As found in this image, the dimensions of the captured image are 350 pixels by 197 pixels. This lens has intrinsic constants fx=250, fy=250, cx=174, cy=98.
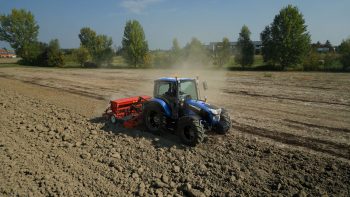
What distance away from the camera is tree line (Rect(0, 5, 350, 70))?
3841 centimetres

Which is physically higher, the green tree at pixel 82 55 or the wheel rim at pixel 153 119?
the green tree at pixel 82 55

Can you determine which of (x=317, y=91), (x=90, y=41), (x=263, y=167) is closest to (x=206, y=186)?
(x=263, y=167)

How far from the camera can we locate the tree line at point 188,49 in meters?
38.4

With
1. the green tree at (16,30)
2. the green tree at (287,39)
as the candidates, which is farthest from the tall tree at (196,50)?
the green tree at (16,30)

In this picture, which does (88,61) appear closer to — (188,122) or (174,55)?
(174,55)

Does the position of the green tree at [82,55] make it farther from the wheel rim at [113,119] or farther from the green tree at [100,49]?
the wheel rim at [113,119]

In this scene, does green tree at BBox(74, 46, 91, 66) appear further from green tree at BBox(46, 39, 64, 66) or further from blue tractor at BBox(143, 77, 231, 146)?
blue tractor at BBox(143, 77, 231, 146)

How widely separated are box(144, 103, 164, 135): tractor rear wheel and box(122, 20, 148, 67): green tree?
4266cm

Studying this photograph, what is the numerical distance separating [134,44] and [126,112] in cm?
4192

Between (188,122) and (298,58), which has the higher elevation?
(298,58)

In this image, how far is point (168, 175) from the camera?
5.91 meters

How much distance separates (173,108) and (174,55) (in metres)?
40.1

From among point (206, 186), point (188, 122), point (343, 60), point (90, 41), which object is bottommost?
point (206, 186)

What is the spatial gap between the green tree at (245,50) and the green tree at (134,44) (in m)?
18.4
